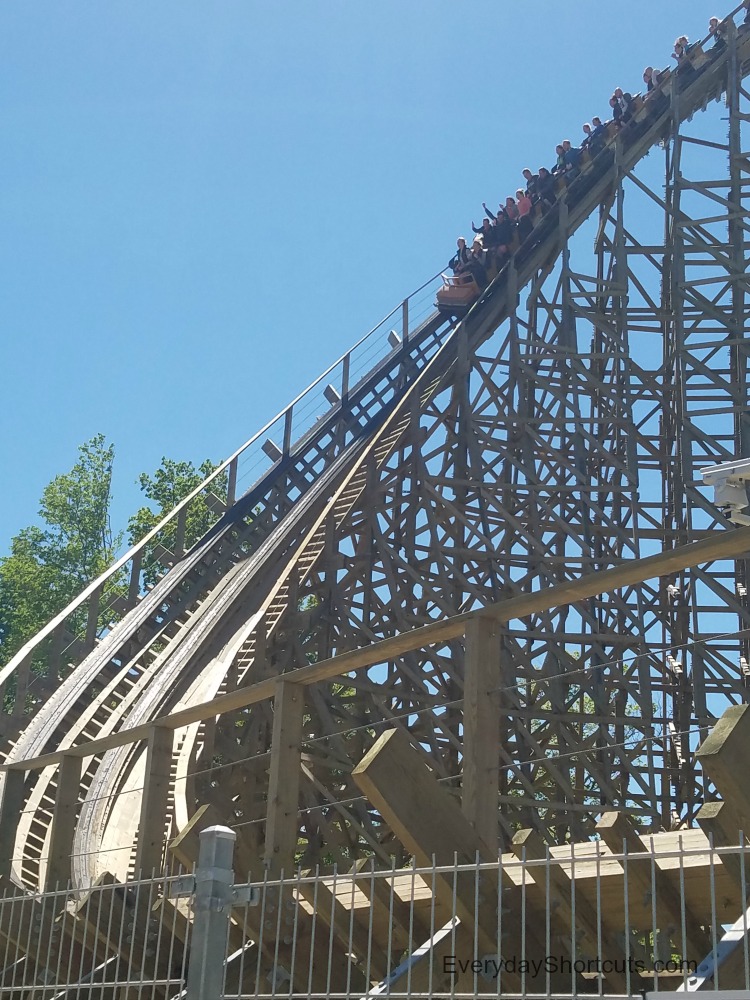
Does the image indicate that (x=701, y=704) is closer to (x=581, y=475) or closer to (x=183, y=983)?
(x=581, y=475)

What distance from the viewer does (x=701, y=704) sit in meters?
11.6

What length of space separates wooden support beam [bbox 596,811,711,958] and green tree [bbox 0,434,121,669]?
29.6m

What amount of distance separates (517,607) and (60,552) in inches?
1256

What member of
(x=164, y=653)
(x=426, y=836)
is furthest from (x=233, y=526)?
(x=426, y=836)

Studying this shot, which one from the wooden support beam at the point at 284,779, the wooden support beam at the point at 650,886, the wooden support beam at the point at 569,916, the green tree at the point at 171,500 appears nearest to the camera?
the wooden support beam at the point at 650,886

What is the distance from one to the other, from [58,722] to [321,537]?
3.33 m

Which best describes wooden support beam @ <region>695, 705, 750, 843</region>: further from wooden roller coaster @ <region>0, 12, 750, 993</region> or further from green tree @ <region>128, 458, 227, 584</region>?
green tree @ <region>128, 458, 227, 584</region>

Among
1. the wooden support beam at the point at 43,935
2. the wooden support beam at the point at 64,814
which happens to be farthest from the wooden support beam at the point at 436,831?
the wooden support beam at the point at 64,814

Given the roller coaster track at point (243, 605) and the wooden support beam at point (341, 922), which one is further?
the roller coaster track at point (243, 605)

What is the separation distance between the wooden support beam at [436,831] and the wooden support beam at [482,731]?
6 cm

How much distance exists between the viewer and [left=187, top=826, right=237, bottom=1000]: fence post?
3.22 m

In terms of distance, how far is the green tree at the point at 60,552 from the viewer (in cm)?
3281

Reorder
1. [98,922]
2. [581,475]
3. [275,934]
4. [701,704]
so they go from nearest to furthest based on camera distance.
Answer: [275,934], [98,922], [701,704], [581,475]

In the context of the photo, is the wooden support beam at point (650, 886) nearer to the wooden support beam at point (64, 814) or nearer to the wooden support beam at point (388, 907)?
the wooden support beam at point (388, 907)
